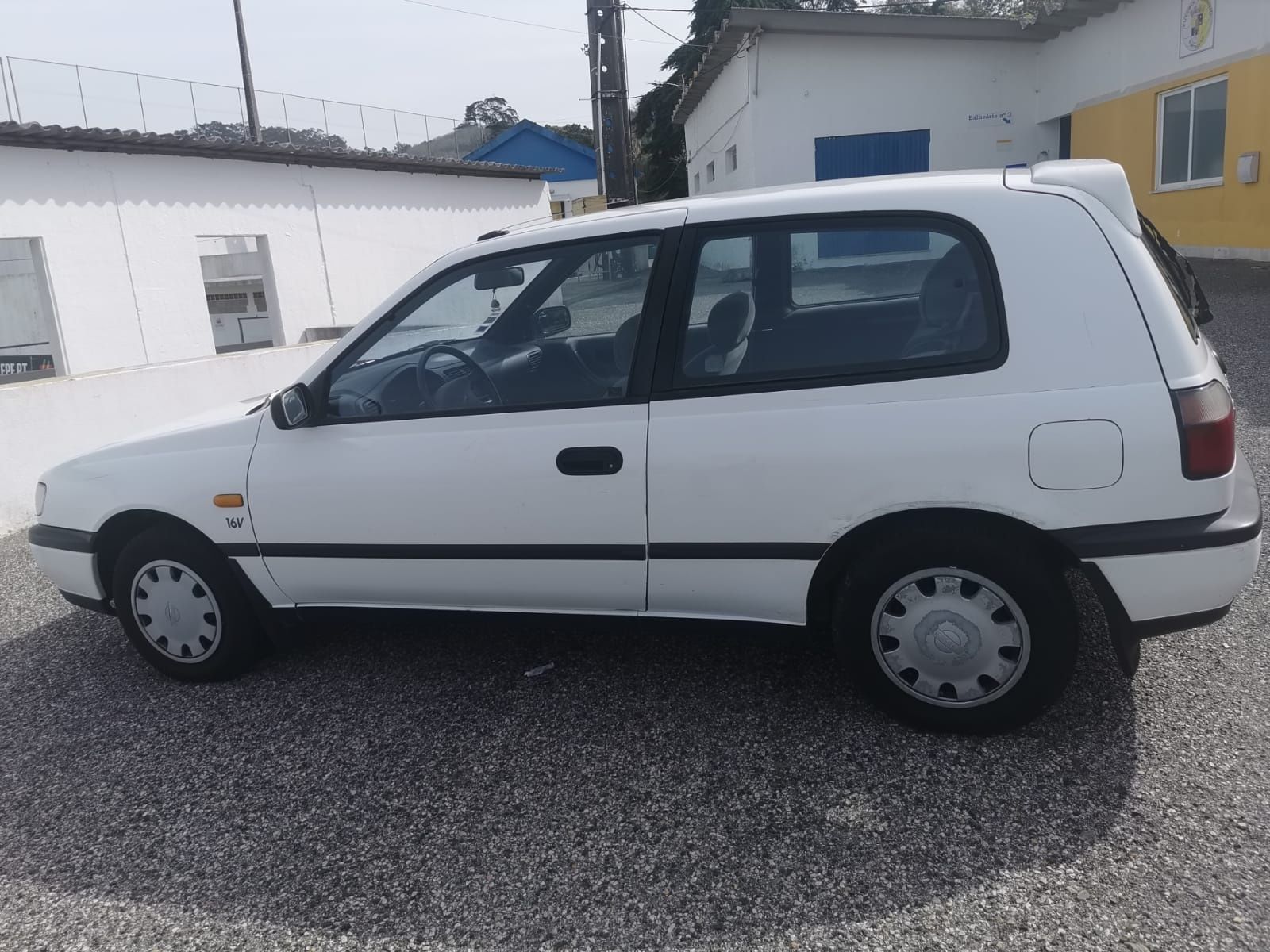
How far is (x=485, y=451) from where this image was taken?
3.32 m

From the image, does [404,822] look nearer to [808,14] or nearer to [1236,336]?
[1236,336]

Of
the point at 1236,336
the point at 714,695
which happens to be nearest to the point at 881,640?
the point at 714,695

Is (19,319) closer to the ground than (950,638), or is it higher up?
higher up

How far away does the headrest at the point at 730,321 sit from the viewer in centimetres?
319

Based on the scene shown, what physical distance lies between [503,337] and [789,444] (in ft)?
3.96

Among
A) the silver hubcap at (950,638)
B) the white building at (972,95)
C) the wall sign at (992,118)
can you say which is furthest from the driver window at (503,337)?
the wall sign at (992,118)

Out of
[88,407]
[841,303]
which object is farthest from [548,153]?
[841,303]

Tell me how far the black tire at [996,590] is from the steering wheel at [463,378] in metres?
1.34

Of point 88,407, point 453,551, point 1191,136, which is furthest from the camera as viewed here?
point 1191,136

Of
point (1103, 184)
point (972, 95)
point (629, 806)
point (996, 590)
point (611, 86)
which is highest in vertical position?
point (972, 95)

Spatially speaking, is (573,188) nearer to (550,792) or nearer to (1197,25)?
(1197,25)

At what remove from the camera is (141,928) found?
2613 mm

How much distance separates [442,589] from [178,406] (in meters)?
5.70

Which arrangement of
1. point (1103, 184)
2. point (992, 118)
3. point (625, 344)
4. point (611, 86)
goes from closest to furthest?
point (1103, 184) < point (625, 344) < point (611, 86) < point (992, 118)
